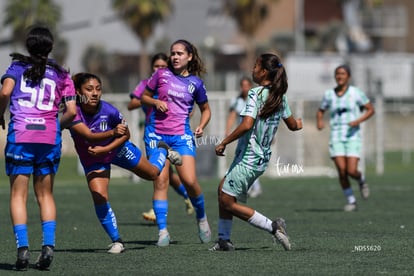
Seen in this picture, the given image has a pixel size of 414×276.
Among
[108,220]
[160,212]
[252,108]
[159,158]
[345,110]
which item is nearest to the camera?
[252,108]

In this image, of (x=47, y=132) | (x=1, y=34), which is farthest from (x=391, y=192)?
(x=1, y=34)

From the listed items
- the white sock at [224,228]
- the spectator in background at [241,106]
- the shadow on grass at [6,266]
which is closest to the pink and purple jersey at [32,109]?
the shadow on grass at [6,266]

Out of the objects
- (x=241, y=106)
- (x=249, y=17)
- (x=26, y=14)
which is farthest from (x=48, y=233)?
(x=249, y=17)

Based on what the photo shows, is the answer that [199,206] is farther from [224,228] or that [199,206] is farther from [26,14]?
[26,14]

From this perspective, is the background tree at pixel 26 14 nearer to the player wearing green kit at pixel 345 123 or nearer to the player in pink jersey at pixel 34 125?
the player wearing green kit at pixel 345 123

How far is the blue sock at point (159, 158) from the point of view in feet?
36.7

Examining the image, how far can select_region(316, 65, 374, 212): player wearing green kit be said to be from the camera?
17375 millimetres

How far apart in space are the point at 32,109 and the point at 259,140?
2.45 meters

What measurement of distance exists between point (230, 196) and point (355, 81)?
43350mm

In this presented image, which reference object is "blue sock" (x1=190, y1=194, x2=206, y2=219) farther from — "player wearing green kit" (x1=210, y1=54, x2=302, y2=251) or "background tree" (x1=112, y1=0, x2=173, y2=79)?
"background tree" (x1=112, y1=0, x2=173, y2=79)

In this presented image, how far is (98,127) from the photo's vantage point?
1071 cm

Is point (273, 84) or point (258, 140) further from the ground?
point (273, 84)

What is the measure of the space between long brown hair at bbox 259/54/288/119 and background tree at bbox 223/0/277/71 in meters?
47.0

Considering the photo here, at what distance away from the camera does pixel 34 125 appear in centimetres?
925
